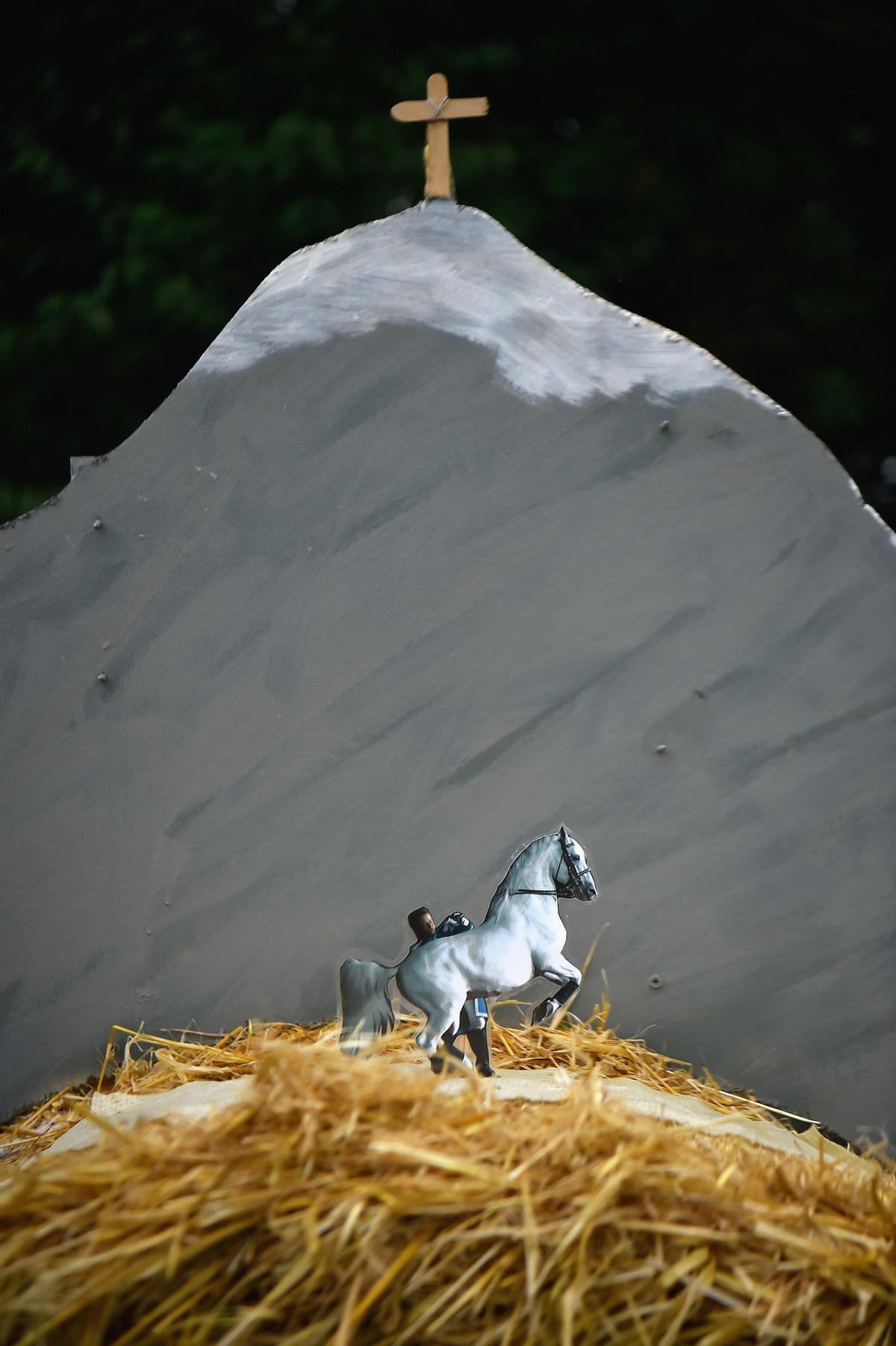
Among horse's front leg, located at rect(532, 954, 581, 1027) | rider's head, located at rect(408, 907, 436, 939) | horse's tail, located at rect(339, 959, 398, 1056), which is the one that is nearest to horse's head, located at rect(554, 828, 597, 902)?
horse's front leg, located at rect(532, 954, 581, 1027)

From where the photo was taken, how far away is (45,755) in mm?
2453

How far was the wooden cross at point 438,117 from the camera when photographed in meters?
2.44

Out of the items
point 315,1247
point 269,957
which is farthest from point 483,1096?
point 269,957

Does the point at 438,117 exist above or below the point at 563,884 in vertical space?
above

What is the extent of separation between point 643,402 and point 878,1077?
4.61 feet

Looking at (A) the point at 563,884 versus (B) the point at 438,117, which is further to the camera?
(B) the point at 438,117

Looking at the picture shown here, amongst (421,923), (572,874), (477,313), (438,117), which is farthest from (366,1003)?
(438,117)

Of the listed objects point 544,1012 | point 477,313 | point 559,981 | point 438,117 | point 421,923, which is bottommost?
point 544,1012

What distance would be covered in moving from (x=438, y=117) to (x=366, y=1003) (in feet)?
5.73

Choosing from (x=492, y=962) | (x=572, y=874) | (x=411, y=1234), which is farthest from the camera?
(x=572, y=874)

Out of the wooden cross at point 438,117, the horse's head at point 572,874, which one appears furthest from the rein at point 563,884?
the wooden cross at point 438,117

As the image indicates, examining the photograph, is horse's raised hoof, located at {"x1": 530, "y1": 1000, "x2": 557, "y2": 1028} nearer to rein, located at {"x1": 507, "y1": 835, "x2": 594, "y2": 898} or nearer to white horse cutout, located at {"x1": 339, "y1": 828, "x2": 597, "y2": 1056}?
white horse cutout, located at {"x1": 339, "y1": 828, "x2": 597, "y2": 1056}

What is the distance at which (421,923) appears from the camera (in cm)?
207

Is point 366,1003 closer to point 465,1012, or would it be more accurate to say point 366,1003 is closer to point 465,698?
point 465,1012
